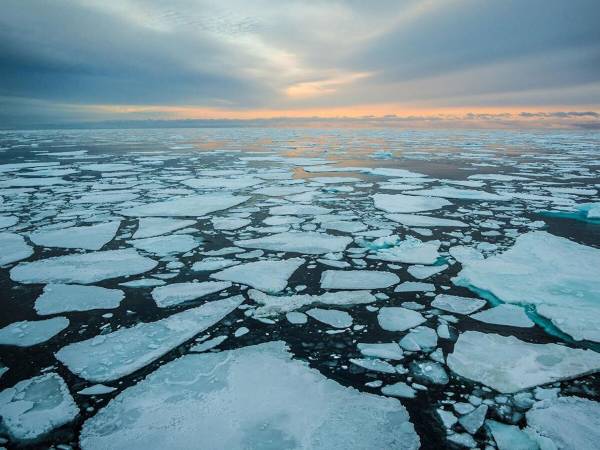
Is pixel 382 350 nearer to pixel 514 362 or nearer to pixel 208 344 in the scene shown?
pixel 514 362

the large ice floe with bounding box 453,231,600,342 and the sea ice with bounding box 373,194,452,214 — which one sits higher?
the large ice floe with bounding box 453,231,600,342

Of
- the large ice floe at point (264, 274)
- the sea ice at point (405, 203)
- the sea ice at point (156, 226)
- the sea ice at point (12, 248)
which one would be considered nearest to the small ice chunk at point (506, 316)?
the large ice floe at point (264, 274)

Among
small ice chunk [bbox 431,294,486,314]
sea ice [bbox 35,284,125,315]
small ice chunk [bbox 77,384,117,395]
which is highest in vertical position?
small ice chunk [bbox 77,384,117,395]

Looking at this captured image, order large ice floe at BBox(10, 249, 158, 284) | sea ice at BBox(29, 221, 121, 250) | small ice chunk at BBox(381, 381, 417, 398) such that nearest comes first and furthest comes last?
1. small ice chunk at BBox(381, 381, 417, 398)
2. large ice floe at BBox(10, 249, 158, 284)
3. sea ice at BBox(29, 221, 121, 250)

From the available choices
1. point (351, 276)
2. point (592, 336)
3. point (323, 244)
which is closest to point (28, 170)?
point (323, 244)

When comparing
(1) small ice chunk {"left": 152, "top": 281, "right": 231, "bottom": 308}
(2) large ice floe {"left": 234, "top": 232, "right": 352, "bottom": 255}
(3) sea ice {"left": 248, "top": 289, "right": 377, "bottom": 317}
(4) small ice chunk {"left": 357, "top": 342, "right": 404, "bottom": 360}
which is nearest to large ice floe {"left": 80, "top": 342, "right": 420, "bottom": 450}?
(4) small ice chunk {"left": 357, "top": 342, "right": 404, "bottom": 360}

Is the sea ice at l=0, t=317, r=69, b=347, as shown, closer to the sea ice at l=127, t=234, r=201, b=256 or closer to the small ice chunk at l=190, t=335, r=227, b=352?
the small ice chunk at l=190, t=335, r=227, b=352
